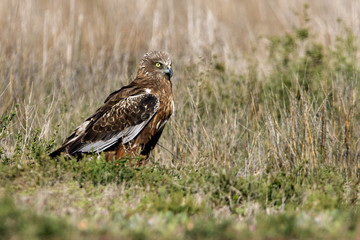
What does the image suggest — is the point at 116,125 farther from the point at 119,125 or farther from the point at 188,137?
the point at 188,137

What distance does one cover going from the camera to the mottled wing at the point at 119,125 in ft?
20.9

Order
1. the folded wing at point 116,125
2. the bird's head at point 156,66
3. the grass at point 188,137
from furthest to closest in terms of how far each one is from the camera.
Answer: the bird's head at point 156,66 → the folded wing at point 116,125 → the grass at point 188,137

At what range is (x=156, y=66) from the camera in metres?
6.96

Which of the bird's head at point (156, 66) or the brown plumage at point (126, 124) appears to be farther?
the bird's head at point (156, 66)

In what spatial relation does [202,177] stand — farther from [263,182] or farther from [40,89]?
[40,89]

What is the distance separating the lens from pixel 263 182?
510cm

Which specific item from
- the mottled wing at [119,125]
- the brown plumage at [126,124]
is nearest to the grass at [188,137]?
the brown plumage at [126,124]

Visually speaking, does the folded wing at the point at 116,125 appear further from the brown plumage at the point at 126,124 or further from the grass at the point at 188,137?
the grass at the point at 188,137

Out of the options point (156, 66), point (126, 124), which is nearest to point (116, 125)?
point (126, 124)

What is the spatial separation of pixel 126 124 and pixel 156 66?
989 mm

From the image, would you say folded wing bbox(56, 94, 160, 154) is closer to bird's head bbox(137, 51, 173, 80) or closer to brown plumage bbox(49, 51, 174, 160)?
brown plumage bbox(49, 51, 174, 160)

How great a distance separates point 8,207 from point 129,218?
1.03 metres

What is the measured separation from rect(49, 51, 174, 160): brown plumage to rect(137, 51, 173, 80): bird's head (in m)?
0.27

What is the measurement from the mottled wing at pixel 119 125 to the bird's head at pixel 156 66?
54 cm
